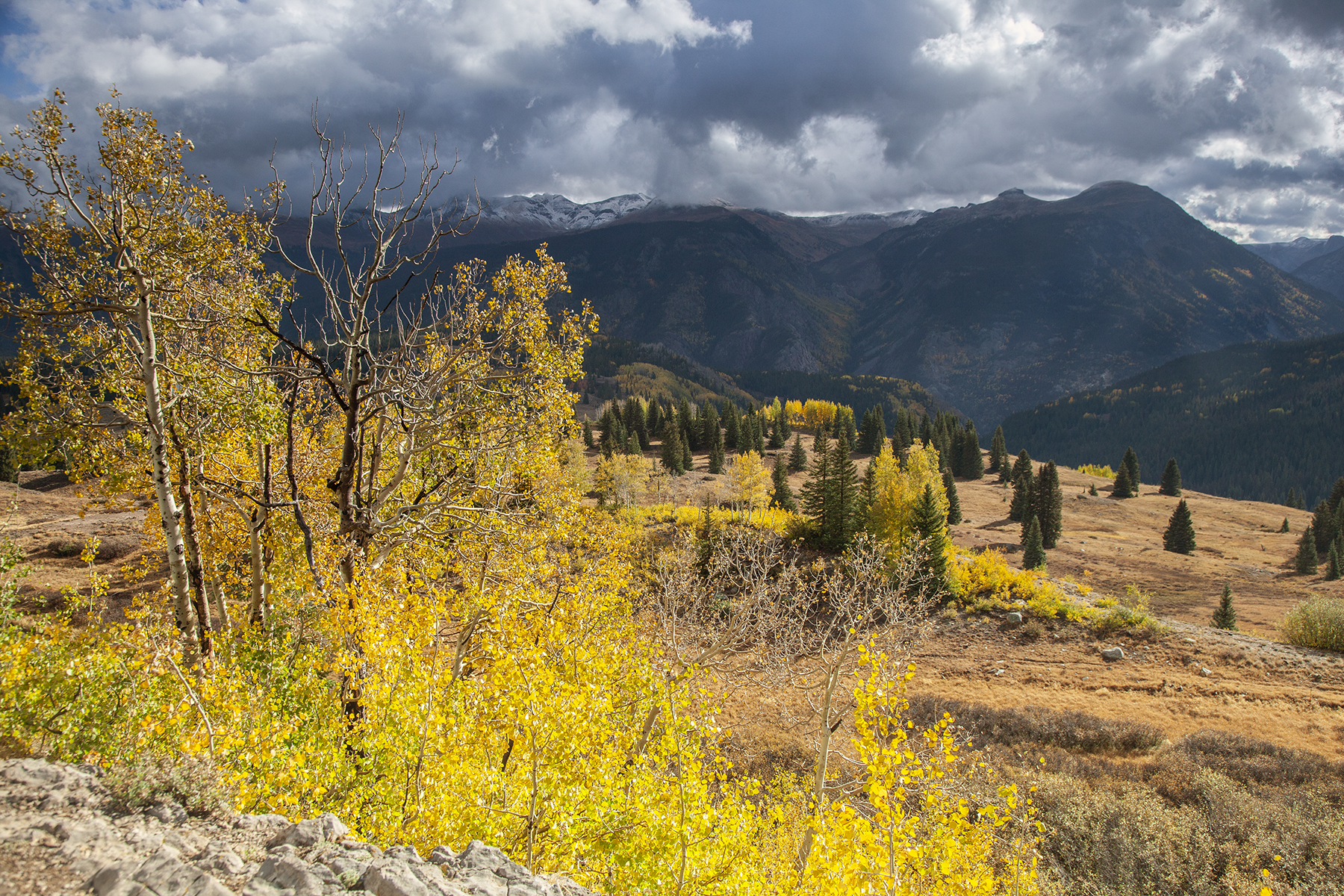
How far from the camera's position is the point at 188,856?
6.57 meters

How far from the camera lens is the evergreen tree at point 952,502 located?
83.4 meters

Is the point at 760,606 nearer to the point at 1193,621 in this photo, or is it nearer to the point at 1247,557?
the point at 1193,621

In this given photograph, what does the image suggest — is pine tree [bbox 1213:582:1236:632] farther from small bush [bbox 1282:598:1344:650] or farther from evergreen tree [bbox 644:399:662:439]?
evergreen tree [bbox 644:399:662:439]

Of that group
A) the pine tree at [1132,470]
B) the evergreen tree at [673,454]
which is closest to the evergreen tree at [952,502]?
the pine tree at [1132,470]

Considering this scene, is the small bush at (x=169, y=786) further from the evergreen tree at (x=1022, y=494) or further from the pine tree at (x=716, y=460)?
the pine tree at (x=716, y=460)

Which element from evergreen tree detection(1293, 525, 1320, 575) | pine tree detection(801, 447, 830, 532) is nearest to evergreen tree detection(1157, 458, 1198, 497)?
evergreen tree detection(1293, 525, 1320, 575)

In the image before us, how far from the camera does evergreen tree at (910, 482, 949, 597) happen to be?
45.0 m

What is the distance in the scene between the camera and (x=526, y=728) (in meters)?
9.05

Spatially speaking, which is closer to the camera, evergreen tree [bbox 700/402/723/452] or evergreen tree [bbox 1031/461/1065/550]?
evergreen tree [bbox 1031/461/1065/550]

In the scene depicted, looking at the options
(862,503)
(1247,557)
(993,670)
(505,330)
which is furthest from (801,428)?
(505,330)

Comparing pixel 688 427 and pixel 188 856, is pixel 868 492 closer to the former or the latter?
pixel 188 856

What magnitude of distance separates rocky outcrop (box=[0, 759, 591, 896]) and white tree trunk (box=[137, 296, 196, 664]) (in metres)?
4.00

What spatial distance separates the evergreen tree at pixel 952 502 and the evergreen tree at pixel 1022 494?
773cm

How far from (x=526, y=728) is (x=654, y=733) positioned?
29.5 ft
